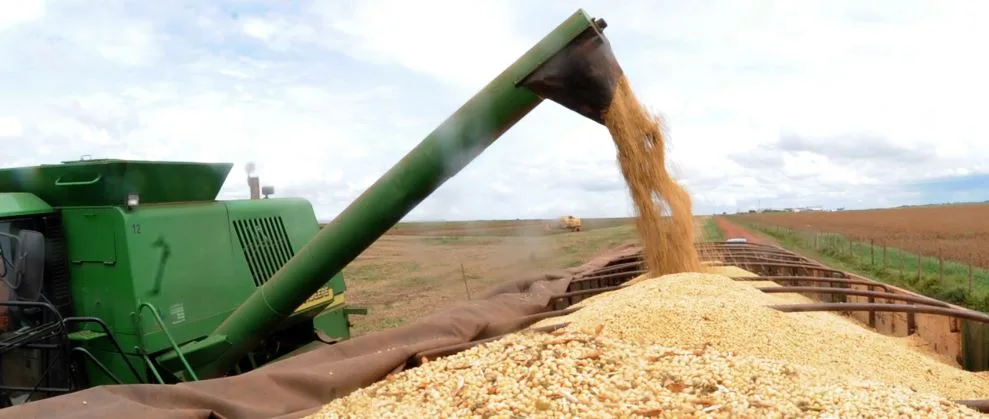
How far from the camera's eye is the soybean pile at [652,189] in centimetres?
453

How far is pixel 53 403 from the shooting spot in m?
2.57

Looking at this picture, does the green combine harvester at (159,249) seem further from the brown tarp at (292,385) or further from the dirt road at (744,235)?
the dirt road at (744,235)

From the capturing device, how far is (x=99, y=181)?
397 centimetres

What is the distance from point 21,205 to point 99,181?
0.46 meters

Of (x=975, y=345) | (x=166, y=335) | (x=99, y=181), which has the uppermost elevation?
(x=99, y=181)

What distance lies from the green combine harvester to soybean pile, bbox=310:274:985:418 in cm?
105

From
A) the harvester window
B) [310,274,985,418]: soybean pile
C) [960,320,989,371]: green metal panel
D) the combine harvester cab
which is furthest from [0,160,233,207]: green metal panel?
[960,320,989,371]: green metal panel

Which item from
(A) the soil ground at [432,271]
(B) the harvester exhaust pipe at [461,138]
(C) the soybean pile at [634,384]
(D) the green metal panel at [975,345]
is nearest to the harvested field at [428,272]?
(A) the soil ground at [432,271]

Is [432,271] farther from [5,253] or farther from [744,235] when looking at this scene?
[744,235]

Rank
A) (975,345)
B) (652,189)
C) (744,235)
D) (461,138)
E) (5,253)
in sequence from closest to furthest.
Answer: (5,253) → (461,138) → (975,345) → (652,189) → (744,235)

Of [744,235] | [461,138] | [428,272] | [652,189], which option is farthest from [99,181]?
[744,235]

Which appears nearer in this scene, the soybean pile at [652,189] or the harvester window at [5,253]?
the harvester window at [5,253]

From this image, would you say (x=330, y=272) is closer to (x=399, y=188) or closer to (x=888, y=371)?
(x=399, y=188)

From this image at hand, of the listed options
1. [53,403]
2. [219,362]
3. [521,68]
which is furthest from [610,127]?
[53,403]
